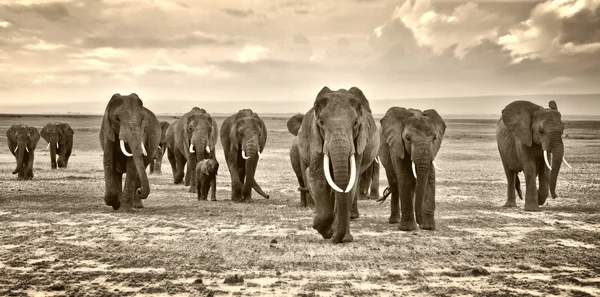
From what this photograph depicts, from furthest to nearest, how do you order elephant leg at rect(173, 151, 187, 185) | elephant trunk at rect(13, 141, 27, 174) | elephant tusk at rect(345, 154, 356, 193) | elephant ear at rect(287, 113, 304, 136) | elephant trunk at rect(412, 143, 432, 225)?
elephant trunk at rect(13, 141, 27, 174), elephant leg at rect(173, 151, 187, 185), elephant ear at rect(287, 113, 304, 136), elephant trunk at rect(412, 143, 432, 225), elephant tusk at rect(345, 154, 356, 193)

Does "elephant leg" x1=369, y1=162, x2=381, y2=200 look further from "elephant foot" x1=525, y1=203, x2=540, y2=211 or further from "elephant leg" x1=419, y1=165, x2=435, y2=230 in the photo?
"elephant leg" x1=419, y1=165, x2=435, y2=230

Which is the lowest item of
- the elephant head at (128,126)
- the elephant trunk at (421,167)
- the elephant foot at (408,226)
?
the elephant foot at (408,226)

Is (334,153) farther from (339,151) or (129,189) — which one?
(129,189)

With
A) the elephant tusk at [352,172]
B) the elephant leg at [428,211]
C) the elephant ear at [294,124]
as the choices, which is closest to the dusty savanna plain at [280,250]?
the elephant leg at [428,211]

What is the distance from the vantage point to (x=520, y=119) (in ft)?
61.6

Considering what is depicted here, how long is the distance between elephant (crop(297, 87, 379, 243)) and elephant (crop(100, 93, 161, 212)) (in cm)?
600

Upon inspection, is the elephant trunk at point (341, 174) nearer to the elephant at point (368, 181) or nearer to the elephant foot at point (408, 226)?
the elephant foot at point (408, 226)

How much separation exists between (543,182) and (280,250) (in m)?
9.81

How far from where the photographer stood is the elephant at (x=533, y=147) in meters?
17.8

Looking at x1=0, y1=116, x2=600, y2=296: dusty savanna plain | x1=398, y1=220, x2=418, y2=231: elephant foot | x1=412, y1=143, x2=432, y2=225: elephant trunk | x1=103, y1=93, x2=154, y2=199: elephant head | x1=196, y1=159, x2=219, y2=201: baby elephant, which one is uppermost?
x1=103, y1=93, x2=154, y2=199: elephant head

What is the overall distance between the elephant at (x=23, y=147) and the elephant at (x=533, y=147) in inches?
746

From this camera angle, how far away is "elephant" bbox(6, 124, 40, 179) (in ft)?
91.7

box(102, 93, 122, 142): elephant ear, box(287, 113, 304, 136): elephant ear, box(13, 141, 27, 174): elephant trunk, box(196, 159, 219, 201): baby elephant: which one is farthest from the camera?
box(13, 141, 27, 174): elephant trunk

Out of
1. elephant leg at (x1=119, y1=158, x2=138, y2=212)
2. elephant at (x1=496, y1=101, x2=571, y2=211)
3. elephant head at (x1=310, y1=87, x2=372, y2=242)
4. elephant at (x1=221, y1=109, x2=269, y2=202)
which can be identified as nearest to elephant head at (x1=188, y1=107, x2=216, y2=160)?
elephant at (x1=221, y1=109, x2=269, y2=202)
